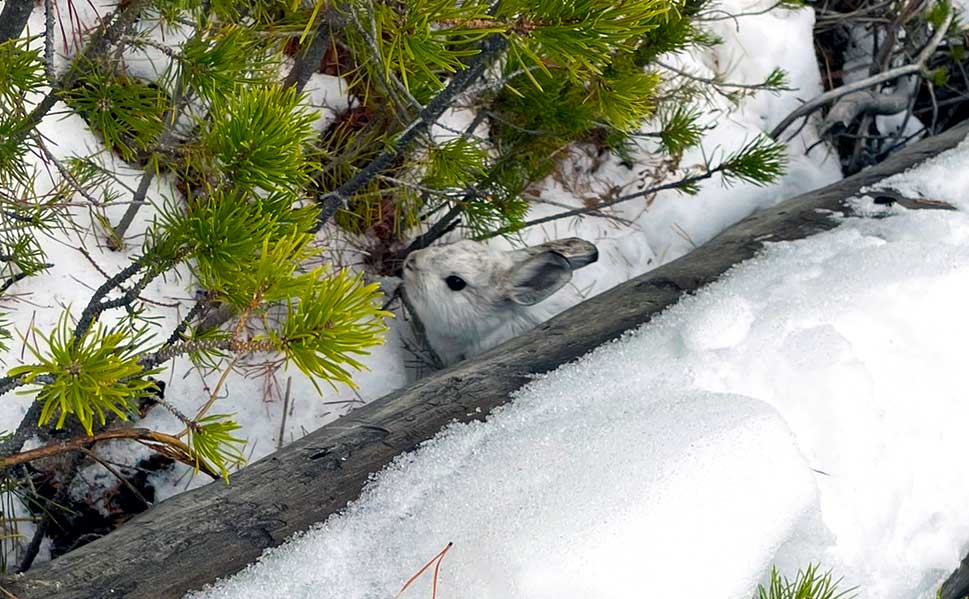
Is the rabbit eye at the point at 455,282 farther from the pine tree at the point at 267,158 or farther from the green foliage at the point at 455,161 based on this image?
the green foliage at the point at 455,161

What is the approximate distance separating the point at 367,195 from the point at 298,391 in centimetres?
66

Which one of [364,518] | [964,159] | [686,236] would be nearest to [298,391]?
[364,518]

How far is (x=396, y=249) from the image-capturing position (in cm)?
298

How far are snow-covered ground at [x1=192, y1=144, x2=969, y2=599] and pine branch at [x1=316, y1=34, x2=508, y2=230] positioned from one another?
0.63 m

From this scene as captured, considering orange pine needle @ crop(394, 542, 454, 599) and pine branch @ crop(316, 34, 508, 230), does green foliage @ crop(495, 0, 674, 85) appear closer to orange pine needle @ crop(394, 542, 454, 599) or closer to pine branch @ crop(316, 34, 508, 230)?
pine branch @ crop(316, 34, 508, 230)

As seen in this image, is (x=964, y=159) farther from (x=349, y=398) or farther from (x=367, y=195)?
(x=349, y=398)

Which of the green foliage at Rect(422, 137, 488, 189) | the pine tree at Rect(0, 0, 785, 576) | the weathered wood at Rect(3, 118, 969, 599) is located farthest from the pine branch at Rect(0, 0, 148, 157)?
the green foliage at Rect(422, 137, 488, 189)

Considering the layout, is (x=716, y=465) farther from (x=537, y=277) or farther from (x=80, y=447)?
(x=80, y=447)

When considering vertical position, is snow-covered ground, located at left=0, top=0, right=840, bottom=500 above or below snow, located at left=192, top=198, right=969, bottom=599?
above

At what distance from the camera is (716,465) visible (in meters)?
1.74

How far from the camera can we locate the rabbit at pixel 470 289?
106 inches

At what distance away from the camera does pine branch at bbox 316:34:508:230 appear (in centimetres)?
178

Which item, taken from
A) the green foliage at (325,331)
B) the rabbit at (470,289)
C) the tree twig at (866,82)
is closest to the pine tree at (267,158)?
the green foliage at (325,331)

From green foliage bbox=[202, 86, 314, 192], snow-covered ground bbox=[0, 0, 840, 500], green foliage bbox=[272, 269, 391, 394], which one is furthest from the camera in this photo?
snow-covered ground bbox=[0, 0, 840, 500]
